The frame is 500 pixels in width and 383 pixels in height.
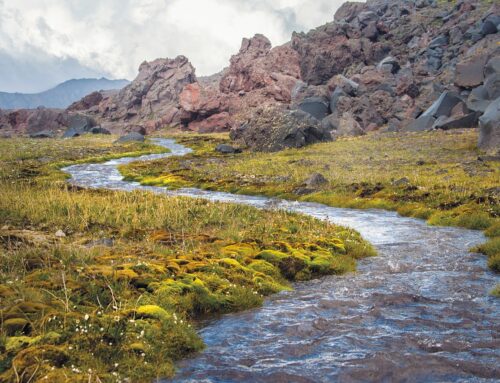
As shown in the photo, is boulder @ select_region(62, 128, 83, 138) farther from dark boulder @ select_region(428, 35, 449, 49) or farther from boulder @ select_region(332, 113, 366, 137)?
dark boulder @ select_region(428, 35, 449, 49)

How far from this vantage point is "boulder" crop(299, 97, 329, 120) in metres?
92.1

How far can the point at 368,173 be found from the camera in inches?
1513

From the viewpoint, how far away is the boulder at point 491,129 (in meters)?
42.6

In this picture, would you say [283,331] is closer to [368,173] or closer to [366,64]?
[368,173]

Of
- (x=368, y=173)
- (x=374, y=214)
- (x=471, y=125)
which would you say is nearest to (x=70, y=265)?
(x=374, y=214)

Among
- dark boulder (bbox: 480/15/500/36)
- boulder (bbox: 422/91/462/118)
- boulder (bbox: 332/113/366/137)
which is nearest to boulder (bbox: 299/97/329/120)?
boulder (bbox: 332/113/366/137)

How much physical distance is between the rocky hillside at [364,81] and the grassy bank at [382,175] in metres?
6.57

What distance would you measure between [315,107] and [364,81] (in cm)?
1502

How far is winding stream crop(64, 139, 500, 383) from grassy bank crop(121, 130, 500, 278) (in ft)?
9.37

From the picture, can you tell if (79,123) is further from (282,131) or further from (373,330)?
(373,330)

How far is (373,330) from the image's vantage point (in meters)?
9.77

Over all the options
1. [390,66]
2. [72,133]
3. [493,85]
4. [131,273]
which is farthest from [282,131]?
[72,133]

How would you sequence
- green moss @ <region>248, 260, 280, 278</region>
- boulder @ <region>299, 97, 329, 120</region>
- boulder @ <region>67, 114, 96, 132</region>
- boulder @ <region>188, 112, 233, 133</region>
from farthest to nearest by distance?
boulder @ <region>67, 114, 96, 132</region> < boulder @ <region>188, 112, 233, 133</region> < boulder @ <region>299, 97, 329, 120</region> < green moss @ <region>248, 260, 280, 278</region>

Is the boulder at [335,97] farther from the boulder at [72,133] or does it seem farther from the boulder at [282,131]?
the boulder at [72,133]
